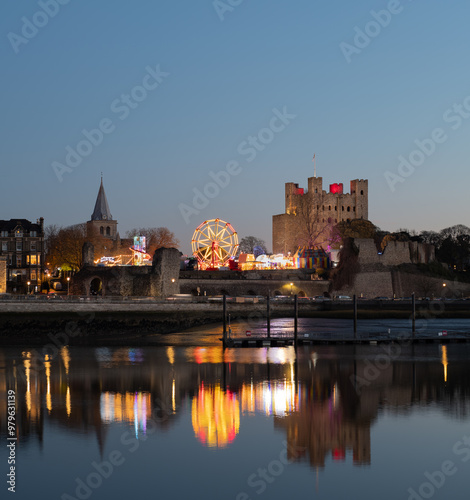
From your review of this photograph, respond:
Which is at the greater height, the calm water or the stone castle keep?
the stone castle keep

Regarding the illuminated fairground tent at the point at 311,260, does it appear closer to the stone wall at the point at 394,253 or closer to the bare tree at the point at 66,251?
the stone wall at the point at 394,253

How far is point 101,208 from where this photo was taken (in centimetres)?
12231

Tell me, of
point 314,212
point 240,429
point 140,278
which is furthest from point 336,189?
point 240,429

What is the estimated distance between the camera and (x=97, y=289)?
66562 mm

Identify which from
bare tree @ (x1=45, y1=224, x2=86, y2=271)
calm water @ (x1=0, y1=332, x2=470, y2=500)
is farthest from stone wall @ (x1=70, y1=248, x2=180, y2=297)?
calm water @ (x1=0, y1=332, x2=470, y2=500)

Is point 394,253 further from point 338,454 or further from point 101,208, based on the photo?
point 101,208

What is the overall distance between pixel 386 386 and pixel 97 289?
157 feet

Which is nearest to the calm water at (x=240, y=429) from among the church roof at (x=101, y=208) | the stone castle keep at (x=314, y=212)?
the stone castle keep at (x=314, y=212)

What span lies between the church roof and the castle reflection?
92.7 meters

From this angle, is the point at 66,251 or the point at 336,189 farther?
the point at 336,189

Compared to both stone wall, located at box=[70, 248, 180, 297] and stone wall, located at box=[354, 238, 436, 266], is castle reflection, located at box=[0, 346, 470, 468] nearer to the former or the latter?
stone wall, located at box=[70, 248, 180, 297]

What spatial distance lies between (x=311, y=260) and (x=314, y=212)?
23361 millimetres

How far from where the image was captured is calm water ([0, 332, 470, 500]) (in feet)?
41.3

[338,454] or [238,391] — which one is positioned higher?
[238,391]
